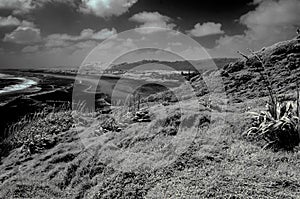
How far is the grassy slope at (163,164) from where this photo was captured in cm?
486

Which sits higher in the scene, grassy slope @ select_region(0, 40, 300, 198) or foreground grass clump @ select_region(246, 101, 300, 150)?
foreground grass clump @ select_region(246, 101, 300, 150)

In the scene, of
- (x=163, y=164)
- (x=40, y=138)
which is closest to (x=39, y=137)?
(x=40, y=138)

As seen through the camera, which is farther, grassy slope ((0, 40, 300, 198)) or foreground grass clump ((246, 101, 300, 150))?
foreground grass clump ((246, 101, 300, 150))

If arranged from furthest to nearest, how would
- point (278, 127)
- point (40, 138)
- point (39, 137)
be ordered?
point (39, 137) < point (40, 138) < point (278, 127)

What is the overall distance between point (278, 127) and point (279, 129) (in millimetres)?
50

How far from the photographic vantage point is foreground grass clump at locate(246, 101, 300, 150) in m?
5.81

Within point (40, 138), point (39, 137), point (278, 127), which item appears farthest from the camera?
point (39, 137)

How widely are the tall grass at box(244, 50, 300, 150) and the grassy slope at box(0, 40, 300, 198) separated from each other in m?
0.31

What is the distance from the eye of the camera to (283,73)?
10.7 meters

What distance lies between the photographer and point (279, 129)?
231 inches

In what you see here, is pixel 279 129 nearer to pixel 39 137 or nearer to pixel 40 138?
pixel 40 138

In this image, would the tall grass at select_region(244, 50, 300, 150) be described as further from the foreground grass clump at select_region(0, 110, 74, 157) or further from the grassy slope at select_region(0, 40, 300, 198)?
the foreground grass clump at select_region(0, 110, 74, 157)

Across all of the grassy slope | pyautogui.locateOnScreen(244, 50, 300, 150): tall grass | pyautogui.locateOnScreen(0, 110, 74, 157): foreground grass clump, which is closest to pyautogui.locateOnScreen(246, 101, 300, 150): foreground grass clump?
pyautogui.locateOnScreen(244, 50, 300, 150): tall grass

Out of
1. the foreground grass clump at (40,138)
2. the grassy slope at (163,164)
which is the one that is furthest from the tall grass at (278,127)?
the foreground grass clump at (40,138)
